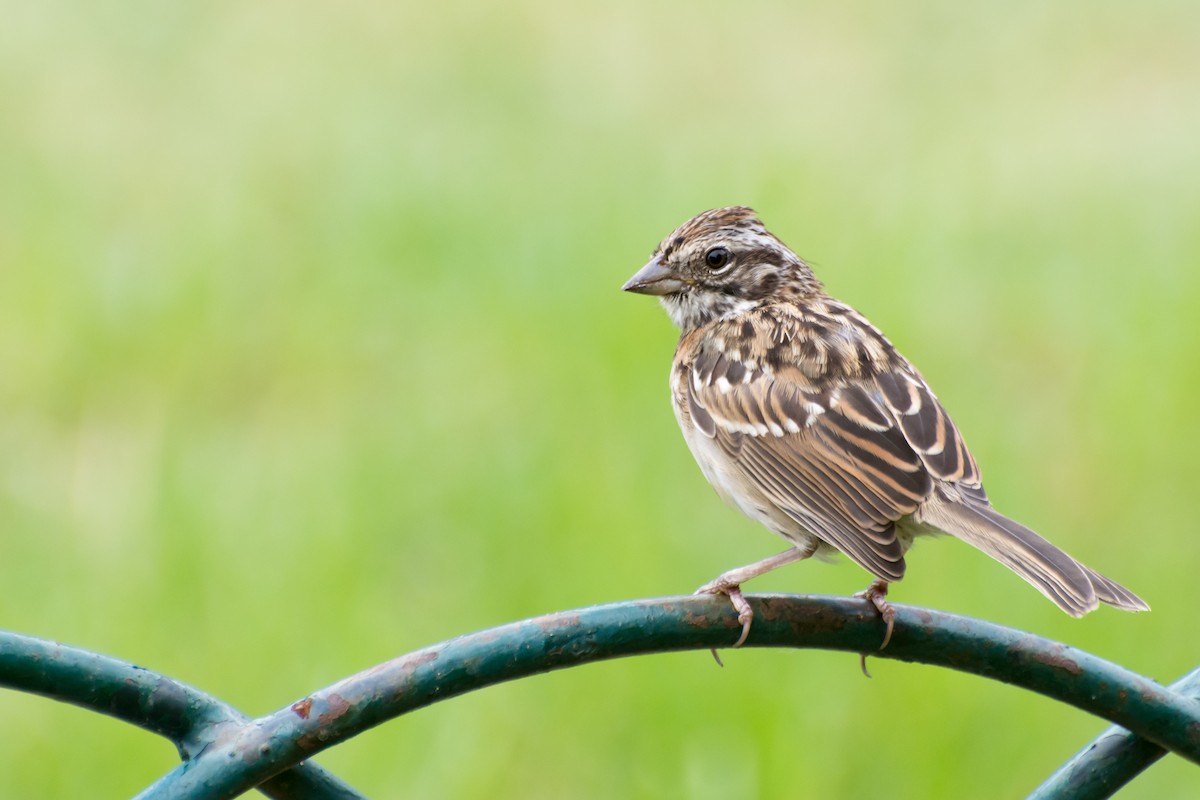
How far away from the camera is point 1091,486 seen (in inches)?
Result: 245

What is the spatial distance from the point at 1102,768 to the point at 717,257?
225 centimetres

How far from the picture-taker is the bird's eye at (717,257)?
A: 15.1 ft

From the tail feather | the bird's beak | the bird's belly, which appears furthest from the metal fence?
the bird's beak

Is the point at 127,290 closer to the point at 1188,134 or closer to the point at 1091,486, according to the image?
the point at 1091,486

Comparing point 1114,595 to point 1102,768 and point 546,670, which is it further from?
point 546,670

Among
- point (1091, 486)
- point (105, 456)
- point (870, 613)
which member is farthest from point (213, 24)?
point (870, 613)

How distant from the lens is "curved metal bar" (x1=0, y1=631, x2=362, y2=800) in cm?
211

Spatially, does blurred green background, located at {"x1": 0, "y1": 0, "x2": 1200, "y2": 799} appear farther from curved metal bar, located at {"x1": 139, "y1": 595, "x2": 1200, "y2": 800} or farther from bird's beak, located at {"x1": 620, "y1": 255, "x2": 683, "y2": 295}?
curved metal bar, located at {"x1": 139, "y1": 595, "x2": 1200, "y2": 800}

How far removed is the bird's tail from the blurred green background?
4.28ft

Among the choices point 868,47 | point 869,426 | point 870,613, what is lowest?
point 870,613

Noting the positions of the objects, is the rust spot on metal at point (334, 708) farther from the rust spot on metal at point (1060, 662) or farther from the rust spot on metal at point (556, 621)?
the rust spot on metal at point (1060, 662)

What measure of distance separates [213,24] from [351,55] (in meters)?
1.01

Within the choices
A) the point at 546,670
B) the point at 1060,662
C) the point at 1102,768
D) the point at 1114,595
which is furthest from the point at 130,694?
the point at 1114,595

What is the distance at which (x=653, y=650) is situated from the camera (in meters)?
2.47
